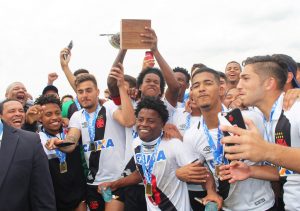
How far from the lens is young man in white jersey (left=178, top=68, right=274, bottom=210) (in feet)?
13.3

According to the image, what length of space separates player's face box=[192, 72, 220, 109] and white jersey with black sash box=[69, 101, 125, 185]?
1554mm

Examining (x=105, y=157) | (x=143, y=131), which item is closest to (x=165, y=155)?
(x=143, y=131)

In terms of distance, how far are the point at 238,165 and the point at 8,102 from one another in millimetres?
3588

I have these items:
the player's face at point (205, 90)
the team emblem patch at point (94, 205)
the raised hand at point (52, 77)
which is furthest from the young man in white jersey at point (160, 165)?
the raised hand at point (52, 77)

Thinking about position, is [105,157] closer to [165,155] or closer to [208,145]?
[165,155]

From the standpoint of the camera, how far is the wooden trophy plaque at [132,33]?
5051 mm

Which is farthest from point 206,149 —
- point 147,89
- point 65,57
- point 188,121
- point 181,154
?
point 65,57

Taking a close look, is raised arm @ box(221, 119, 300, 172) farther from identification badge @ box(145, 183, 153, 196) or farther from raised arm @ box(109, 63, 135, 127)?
raised arm @ box(109, 63, 135, 127)

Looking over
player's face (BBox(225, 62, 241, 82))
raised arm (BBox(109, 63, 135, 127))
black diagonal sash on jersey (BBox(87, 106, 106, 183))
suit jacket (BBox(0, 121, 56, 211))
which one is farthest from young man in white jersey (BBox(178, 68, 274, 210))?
player's face (BBox(225, 62, 241, 82))

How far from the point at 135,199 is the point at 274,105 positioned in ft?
8.01

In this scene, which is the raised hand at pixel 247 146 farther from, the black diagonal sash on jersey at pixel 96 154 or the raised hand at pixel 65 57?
the raised hand at pixel 65 57

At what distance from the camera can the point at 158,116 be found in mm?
4773

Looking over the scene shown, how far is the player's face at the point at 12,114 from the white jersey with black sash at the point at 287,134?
328cm

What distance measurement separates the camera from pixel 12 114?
5148 millimetres
